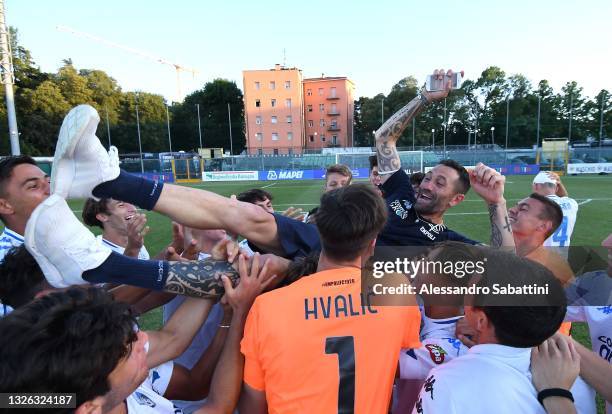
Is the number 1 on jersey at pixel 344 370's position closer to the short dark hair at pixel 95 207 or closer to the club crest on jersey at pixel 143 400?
the club crest on jersey at pixel 143 400

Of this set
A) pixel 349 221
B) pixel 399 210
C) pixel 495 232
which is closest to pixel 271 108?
pixel 399 210

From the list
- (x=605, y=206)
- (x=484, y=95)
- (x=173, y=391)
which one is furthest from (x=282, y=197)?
(x=484, y=95)

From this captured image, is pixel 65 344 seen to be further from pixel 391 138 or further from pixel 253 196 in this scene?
pixel 391 138

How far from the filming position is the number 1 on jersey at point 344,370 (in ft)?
5.18

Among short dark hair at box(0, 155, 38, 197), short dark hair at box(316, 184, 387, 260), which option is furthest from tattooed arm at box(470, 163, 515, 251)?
short dark hair at box(0, 155, 38, 197)

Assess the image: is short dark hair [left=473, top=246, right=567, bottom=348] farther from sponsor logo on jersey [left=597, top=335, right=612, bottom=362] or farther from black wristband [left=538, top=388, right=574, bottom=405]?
sponsor logo on jersey [left=597, top=335, right=612, bottom=362]

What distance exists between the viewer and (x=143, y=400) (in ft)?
5.35

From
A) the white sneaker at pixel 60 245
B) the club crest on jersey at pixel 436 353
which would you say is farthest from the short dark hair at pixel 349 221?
the white sneaker at pixel 60 245

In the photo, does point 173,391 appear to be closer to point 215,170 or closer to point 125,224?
point 125,224

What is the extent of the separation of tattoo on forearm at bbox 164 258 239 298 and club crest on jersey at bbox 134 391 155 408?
47 cm

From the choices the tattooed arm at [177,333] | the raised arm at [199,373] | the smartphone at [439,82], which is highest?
the smartphone at [439,82]

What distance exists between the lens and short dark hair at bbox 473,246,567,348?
4.83 ft

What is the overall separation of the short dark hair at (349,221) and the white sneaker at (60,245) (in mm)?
1162

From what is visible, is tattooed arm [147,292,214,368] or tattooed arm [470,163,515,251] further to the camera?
tattooed arm [470,163,515,251]
